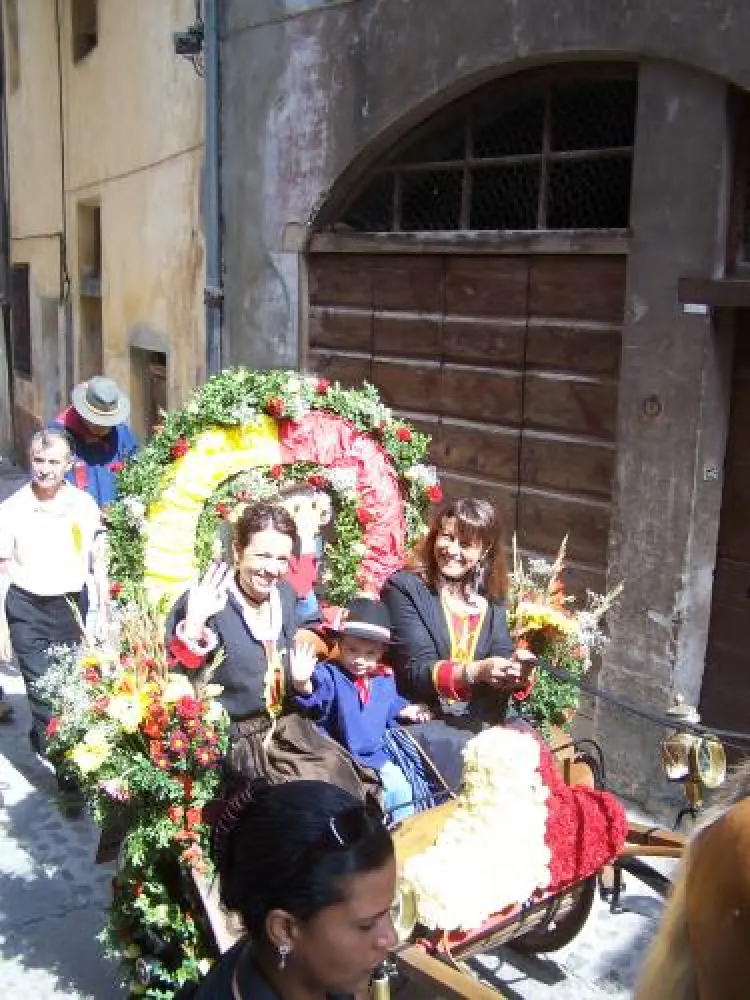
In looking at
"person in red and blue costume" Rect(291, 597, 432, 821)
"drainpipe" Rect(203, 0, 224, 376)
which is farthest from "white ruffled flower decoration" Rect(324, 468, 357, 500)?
"drainpipe" Rect(203, 0, 224, 376)

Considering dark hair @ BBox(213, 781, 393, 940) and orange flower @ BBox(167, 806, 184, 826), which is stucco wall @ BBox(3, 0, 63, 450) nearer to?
orange flower @ BBox(167, 806, 184, 826)

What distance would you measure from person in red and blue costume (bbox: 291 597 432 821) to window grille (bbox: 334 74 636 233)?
116 inches

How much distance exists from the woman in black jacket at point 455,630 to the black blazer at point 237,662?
51 cm

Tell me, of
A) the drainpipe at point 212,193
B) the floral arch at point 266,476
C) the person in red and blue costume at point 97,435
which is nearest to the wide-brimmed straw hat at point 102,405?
A: the person in red and blue costume at point 97,435

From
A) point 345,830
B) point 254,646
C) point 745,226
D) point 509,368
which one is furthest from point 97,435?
point 345,830

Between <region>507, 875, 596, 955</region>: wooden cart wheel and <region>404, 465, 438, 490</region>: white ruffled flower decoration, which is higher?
<region>404, 465, 438, 490</region>: white ruffled flower decoration

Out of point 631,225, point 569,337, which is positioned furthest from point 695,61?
point 569,337

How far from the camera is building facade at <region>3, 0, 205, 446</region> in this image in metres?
9.49

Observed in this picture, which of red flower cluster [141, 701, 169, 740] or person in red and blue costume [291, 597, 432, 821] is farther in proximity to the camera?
person in red and blue costume [291, 597, 432, 821]

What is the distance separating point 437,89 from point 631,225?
1.73 meters

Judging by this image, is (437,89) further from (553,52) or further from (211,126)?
(211,126)

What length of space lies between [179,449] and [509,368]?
255cm

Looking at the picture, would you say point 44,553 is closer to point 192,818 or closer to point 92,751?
point 92,751

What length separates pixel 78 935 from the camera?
412 cm
